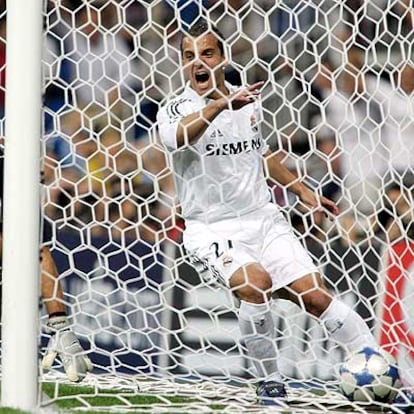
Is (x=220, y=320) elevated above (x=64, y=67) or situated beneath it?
situated beneath

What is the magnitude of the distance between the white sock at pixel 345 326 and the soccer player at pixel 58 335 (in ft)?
3.13

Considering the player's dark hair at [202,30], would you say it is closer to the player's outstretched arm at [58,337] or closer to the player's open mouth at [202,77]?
the player's open mouth at [202,77]

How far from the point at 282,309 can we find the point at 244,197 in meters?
0.89

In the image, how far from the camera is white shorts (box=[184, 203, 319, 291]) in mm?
4711

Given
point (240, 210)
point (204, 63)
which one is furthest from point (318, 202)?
point (204, 63)

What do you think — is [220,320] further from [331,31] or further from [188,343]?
[331,31]

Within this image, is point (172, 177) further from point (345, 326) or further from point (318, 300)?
point (345, 326)

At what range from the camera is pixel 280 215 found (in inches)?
196

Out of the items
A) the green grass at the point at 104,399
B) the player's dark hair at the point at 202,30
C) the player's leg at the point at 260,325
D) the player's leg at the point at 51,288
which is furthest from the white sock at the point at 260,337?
the player's dark hair at the point at 202,30

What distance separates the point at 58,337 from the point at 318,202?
115 centimetres

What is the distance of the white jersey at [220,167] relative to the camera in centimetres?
486

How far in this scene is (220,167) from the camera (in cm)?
489

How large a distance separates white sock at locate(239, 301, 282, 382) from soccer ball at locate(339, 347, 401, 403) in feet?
1.05

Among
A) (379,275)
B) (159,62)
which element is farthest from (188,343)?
(159,62)
